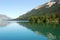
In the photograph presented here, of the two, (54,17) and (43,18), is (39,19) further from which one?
(54,17)

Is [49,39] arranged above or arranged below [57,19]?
below

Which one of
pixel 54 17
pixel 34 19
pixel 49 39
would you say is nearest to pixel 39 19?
pixel 34 19

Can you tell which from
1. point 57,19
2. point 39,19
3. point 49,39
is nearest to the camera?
point 49,39

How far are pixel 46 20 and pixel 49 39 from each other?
87631 mm

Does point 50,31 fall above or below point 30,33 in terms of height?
above

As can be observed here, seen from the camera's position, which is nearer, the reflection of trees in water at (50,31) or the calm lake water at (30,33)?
the calm lake water at (30,33)

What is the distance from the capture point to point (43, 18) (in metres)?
120

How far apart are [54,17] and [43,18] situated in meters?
9.03

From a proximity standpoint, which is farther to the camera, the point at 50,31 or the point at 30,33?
the point at 50,31

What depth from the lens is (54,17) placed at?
378 ft

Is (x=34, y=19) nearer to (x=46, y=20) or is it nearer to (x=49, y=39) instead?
(x=46, y=20)

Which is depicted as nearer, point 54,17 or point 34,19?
point 54,17

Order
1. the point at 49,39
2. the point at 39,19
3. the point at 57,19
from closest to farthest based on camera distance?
the point at 49,39, the point at 57,19, the point at 39,19

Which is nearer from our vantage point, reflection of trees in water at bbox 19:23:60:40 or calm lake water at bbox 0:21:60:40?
calm lake water at bbox 0:21:60:40
